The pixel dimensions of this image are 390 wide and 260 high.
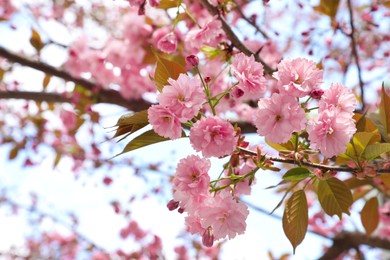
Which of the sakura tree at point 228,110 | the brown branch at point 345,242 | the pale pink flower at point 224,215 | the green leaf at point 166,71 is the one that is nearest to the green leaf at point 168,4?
the sakura tree at point 228,110

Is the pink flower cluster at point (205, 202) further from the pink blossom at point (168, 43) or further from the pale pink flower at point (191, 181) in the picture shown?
the pink blossom at point (168, 43)

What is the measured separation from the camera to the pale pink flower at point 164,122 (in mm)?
747

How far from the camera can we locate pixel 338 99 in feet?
2.48

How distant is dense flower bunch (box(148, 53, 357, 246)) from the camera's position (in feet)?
2.39

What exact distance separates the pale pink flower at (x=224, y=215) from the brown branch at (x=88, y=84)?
1.21 m

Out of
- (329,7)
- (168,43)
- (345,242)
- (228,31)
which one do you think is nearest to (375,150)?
(228,31)

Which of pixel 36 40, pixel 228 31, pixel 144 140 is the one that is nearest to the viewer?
pixel 144 140

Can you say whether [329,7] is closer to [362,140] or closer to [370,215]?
[370,215]

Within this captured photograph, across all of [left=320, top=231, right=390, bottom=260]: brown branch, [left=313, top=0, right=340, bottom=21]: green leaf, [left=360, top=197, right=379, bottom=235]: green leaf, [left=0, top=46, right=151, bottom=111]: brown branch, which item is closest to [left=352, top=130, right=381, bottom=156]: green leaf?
[left=360, top=197, right=379, bottom=235]: green leaf

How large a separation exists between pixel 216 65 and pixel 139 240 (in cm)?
259

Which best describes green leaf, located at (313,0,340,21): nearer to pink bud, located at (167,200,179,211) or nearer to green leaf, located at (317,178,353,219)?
green leaf, located at (317,178,353,219)

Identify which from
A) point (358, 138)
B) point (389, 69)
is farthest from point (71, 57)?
point (389, 69)

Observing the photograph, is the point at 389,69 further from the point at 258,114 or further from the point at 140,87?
the point at 258,114

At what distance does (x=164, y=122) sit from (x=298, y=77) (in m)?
0.26
